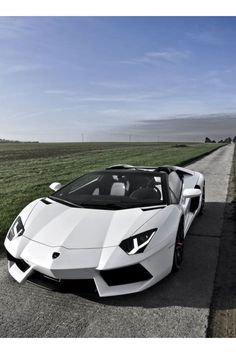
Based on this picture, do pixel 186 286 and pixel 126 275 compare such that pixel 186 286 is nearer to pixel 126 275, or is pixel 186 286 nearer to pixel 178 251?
pixel 178 251

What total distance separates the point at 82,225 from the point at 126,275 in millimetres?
693

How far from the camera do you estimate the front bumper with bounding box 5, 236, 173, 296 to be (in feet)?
9.00

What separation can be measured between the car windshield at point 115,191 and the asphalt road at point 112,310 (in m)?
0.95

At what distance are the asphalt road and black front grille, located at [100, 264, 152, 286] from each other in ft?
0.66

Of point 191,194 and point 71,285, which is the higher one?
point 191,194

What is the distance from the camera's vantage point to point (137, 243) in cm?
298

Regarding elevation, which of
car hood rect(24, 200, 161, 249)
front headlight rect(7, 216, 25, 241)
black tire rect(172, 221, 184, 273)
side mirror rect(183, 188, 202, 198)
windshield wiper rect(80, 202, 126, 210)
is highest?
windshield wiper rect(80, 202, 126, 210)

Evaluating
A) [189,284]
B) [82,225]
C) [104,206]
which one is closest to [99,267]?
[82,225]

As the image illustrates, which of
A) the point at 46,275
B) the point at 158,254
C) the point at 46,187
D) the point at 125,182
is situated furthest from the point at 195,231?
the point at 46,187

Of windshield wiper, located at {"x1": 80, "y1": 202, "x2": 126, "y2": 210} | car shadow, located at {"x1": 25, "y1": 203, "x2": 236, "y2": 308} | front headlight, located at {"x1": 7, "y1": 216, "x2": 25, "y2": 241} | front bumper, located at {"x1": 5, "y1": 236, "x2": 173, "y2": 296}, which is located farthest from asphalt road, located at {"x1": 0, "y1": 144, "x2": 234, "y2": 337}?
windshield wiper, located at {"x1": 80, "y1": 202, "x2": 126, "y2": 210}

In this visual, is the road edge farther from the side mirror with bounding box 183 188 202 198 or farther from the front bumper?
the side mirror with bounding box 183 188 202 198

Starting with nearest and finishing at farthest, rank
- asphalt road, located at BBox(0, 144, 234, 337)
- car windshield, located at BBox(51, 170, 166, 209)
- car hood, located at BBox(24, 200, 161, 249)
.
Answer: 1. asphalt road, located at BBox(0, 144, 234, 337)
2. car hood, located at BBox(24, 200, 161, 249)
3. car windshield, located at BBox(51, 170, 166, 209)

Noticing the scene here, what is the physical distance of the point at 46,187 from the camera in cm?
964

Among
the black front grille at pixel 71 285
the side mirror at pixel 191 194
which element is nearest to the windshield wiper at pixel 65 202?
the black front grille at pixel 71 285
